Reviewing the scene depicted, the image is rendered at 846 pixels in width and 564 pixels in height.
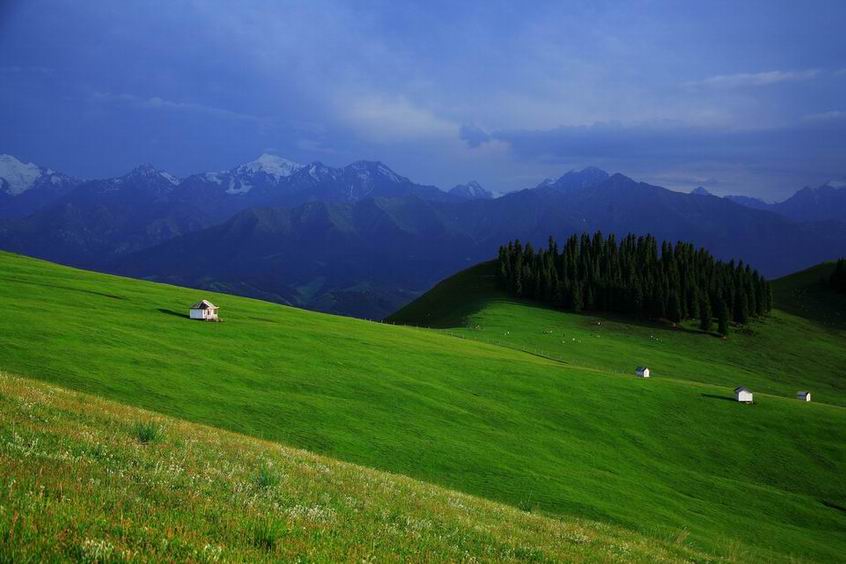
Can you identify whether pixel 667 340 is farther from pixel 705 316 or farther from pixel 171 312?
pixel 171 312

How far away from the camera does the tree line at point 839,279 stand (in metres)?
180

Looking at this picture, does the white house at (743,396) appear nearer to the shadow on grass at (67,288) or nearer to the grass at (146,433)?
the grass at (146,433)

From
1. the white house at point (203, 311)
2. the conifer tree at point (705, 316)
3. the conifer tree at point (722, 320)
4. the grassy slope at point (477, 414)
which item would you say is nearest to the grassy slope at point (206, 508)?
the grassy slope at point (477, 414)

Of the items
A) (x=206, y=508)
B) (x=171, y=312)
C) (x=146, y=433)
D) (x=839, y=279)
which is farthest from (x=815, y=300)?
(x=206, y=508)

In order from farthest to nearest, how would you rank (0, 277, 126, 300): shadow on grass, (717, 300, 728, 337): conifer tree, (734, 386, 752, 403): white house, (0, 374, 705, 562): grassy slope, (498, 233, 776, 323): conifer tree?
(498, 233, 776, 323): conifer tree → (717, 300, 728, 337): conifer tree → (0, 277, 126, 300): shadow on grass → (734, 386, 752, 403): white house → (0, 374, 705, 562): grassy slope

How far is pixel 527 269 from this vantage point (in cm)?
15638

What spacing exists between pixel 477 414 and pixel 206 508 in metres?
39.2

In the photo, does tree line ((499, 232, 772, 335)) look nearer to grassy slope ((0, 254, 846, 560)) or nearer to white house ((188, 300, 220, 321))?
grassy slope ((0, 254, 846, 560))

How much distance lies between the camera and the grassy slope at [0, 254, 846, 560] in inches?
1357

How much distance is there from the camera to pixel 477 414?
4725cm

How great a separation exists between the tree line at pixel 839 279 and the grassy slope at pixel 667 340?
12.7 metres

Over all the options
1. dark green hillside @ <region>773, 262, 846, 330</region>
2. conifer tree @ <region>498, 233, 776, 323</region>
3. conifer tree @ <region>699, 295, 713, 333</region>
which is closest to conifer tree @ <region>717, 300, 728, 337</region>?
conifer tree @ <region>498, 233, 776, 323</region>

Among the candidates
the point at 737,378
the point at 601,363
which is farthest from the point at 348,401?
the point at 737,378

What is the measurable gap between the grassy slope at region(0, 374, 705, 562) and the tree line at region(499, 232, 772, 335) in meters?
130
